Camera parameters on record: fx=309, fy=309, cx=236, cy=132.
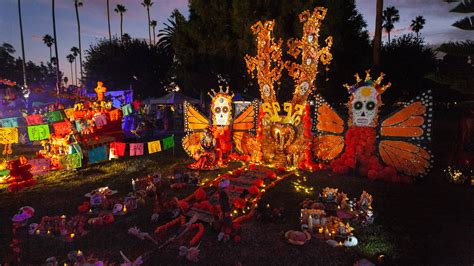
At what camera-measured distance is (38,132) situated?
14180mm

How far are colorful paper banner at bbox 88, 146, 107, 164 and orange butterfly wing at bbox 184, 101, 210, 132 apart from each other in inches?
162

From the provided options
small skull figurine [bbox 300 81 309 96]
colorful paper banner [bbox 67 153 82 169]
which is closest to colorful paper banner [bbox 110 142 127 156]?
colorful paper banner [bbox 67 153 82 169]

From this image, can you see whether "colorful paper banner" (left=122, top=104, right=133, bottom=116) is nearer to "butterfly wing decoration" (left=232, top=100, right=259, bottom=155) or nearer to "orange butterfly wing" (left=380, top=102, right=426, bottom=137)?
"butterfly wing decoration" (left=232, top=100, right=259, bottom=155)

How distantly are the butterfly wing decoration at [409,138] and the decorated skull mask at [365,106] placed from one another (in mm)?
488

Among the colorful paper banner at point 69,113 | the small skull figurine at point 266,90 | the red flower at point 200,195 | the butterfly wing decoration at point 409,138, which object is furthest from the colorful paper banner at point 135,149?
the butterfly wing decoration at point 409,138

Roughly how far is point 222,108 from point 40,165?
8.02m

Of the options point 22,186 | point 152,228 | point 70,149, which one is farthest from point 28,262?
point 70,149

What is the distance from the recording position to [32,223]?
802 cm

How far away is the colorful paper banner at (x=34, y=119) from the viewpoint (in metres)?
15.0

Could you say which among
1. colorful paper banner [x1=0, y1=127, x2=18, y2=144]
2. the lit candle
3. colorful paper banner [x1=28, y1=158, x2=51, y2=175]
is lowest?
the lit candle

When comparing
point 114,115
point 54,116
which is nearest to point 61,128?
point 54,116

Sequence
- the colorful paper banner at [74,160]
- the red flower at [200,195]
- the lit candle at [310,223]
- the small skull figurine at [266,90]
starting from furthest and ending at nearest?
the small skull figurine at [266,90] < the colorful paper banner at [74,160] < the red flower at [200,195] < the lit candle at [310,223]

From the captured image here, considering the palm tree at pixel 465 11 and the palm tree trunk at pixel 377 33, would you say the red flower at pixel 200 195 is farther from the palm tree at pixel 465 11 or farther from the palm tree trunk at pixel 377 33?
the palm tree trunk at pixel 377 33

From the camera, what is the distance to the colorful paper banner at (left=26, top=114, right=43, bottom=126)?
15.0 metres
